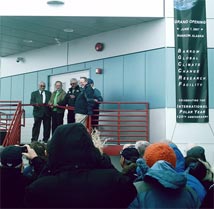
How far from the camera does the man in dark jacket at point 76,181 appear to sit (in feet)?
8.11

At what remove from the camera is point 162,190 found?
2840 millimetres

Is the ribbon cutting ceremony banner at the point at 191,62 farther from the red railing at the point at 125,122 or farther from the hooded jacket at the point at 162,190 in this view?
the hooded jacket at the point at 162,190

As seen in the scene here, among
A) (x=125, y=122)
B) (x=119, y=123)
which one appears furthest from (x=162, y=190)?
(x=125, y=122)

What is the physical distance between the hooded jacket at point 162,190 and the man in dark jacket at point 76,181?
0.26 meters

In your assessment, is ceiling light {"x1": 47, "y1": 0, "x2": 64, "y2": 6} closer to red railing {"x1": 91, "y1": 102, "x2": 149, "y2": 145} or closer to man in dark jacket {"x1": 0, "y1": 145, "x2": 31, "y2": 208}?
red railing {"x1": 91, "y1": 102, "x2": 149, "y2": 145}

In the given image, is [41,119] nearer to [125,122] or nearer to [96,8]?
[125,122]

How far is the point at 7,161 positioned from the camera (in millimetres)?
3547

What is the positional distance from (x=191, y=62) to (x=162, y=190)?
26.4ft

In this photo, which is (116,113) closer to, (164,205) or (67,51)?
(67,51)

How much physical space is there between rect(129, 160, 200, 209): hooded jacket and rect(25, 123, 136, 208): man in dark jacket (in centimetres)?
26

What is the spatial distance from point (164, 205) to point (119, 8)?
8372 millimetres

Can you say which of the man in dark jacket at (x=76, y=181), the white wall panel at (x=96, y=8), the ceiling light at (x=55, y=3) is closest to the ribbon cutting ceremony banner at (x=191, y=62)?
the white wall panel at (x=96, y=8)

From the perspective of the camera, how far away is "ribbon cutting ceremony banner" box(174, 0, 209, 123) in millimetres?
10430

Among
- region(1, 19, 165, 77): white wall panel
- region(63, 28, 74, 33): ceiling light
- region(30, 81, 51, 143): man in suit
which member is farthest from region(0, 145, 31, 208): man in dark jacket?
region(63, 28, 74, 33): ceiling light
